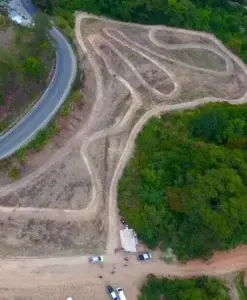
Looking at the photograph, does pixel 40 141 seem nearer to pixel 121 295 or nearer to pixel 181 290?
pixel 121 295

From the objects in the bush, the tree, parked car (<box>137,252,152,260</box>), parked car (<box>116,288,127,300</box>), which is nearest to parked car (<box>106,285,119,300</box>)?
parked car (<box>116,288,127,300</box>)

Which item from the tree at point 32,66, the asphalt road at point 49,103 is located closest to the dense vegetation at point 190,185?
the asphalt road at point 49,103

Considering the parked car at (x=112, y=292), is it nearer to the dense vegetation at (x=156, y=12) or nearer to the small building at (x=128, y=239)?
the small building at (x=128, y=239)

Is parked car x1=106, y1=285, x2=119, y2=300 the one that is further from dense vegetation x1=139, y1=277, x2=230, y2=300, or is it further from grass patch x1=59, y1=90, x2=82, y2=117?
grass patch x1=59, y1=90, x2=82, y2=117

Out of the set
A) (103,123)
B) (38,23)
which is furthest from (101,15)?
(103,123)

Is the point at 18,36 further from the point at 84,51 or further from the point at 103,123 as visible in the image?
the point at 103,123

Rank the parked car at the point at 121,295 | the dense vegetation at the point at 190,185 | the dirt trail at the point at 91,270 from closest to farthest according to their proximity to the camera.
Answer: the dirt trail at the point at 91,270 < the parked car at the point at 121,295 < the dense vegetation at the point at 190,185
